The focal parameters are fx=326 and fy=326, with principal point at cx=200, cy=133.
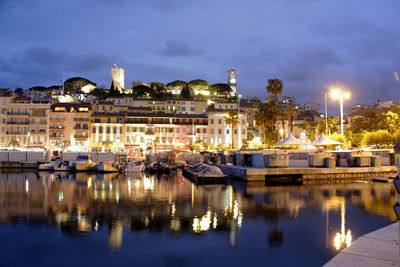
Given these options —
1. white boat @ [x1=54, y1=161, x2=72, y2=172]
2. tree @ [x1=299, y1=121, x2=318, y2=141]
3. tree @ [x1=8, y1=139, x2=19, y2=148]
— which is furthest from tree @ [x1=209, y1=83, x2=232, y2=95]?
white boat @ [x1=54, y1=161, x2=72, y2=172]

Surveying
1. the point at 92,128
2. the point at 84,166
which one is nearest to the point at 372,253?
the point at 84,166

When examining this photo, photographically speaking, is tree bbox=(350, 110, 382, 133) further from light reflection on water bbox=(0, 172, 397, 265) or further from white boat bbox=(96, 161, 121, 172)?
white boat bbox=(96, 161, 121, 172)

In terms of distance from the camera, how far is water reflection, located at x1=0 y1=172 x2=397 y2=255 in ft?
39.4

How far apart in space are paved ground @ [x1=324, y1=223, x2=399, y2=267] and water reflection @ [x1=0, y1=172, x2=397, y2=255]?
1.41 meters

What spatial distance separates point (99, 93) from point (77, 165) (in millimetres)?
100077

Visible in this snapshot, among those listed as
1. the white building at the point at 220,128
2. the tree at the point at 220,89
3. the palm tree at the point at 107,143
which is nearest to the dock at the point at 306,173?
the palm tree at the point at 107,143

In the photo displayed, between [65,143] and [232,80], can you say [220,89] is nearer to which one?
[232,80]

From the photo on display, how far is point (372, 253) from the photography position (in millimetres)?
7375

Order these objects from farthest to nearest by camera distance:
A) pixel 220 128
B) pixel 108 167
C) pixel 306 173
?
1. pixel 220 128
2. pixel 108 167
3. pixel 306 173

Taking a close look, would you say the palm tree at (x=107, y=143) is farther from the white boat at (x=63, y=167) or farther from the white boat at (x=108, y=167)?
the white boat at (x=108, y=167)

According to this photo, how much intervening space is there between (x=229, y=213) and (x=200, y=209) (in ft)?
5.43

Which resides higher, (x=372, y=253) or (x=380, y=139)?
(x=380, y=139)

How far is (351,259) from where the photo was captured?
7035 millimetres

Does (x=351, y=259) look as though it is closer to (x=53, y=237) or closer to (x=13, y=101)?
(x=53, y=237)
